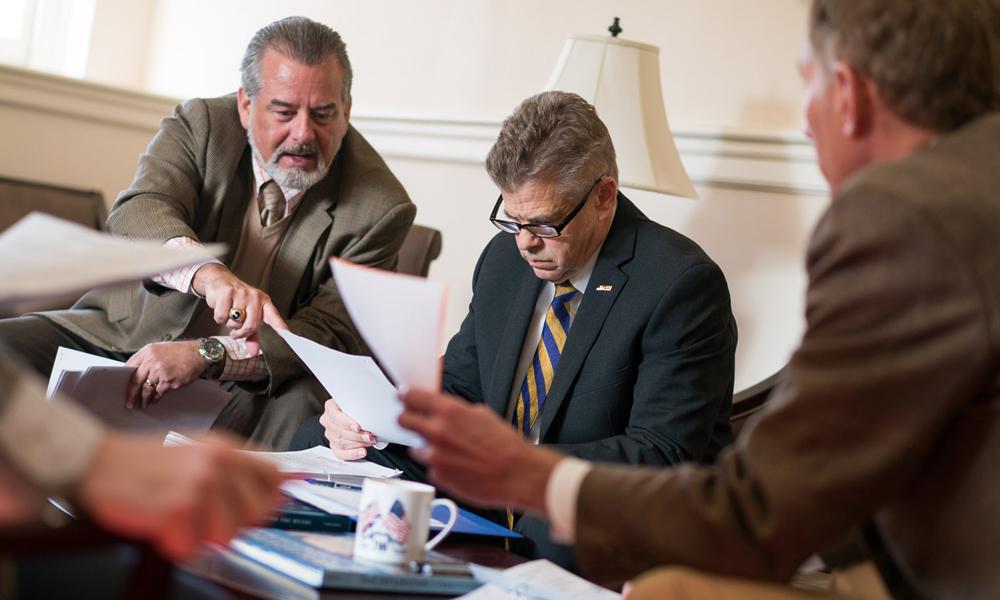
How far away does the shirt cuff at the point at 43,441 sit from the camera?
2.51ft

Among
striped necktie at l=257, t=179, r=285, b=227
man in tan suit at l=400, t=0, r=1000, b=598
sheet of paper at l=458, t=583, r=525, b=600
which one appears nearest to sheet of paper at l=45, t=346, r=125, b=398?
striped necktie at l=257, t=179, r=285, b=227

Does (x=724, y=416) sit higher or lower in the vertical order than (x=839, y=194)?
lower

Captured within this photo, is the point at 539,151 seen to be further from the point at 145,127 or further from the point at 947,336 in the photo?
the point at 145,127

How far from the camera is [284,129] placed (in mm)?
2812

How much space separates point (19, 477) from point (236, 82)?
3.81 metres

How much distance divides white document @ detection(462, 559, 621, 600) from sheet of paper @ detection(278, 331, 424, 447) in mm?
366

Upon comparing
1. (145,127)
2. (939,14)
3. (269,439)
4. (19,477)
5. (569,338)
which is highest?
(939,14)

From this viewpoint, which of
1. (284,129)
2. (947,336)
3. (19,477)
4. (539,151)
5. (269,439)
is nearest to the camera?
(19,477)

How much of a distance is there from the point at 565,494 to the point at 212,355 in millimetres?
1661

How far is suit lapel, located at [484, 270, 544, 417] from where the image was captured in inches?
87.0

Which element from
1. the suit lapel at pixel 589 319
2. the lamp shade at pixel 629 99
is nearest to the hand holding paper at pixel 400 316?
the suit lapel at pixel 589 319

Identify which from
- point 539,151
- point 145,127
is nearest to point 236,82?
point 145,127

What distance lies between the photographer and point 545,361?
7.27 feet

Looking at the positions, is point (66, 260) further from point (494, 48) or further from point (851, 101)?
point (494, 48)
